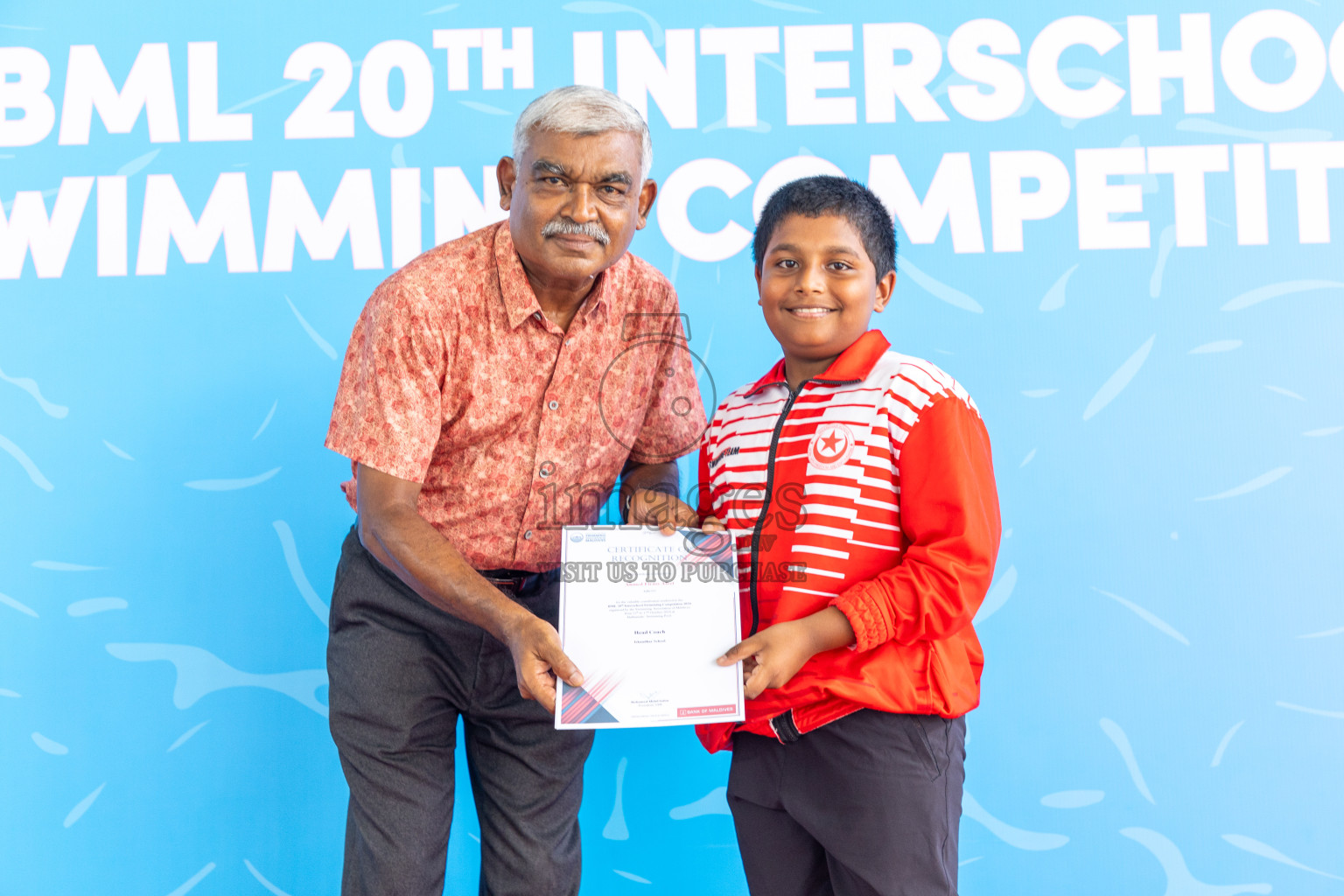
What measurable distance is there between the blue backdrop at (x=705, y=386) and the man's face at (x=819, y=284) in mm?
577

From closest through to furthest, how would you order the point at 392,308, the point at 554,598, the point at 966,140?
1. the point at 392,308
2. the point at 554,598
3. the point at 966,140

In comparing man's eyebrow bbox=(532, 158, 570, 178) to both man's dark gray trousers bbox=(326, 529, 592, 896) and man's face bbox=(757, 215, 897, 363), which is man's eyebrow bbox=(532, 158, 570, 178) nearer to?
man's face bbox=(757, 215, 897, 363)

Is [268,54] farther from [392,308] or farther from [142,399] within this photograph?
[392,308]

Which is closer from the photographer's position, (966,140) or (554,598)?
(554,598)

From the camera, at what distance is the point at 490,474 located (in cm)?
146

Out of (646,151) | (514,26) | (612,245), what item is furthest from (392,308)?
(514,26)

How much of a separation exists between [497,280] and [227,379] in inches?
36.0

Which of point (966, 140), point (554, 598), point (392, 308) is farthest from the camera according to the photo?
point (966, 140)

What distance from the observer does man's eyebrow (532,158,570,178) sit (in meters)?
1.37

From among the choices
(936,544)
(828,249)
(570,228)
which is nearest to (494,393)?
(570,228)

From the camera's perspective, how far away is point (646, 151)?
4.82 ft

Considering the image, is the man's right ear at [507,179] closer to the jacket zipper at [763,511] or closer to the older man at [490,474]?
the older man at [490,474]

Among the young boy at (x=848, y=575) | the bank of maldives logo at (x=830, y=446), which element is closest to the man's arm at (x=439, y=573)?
the young boy at (x=848, y=575)

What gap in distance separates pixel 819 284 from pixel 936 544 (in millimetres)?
445
